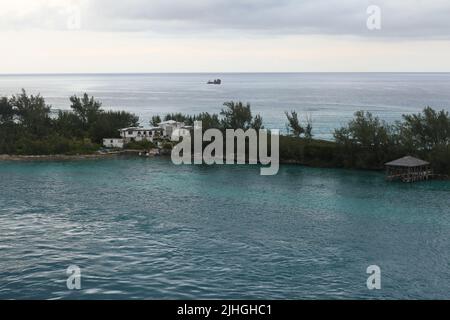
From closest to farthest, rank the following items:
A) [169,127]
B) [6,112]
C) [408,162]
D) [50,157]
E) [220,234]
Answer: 1. [220,234]
2. [408,162]
3. [50,157]
4. [6,112]
5. [169,127]

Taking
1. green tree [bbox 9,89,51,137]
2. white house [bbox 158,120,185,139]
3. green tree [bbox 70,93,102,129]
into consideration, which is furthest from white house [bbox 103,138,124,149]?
green tree [bbox 9,89,51,137]

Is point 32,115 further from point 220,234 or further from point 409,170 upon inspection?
point 409,170

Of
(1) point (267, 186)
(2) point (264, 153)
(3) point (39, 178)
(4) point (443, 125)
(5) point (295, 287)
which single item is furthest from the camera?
(2) point (264, 153)

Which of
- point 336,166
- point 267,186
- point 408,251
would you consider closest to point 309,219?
point 408,251

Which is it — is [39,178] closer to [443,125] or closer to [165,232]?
[165,232]

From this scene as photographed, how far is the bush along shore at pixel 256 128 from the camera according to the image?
1991 inches

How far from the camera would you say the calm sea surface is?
74.1 feet

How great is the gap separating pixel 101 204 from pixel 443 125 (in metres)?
32.9

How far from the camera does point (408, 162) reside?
151 ft

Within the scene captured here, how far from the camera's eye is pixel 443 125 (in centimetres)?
5041

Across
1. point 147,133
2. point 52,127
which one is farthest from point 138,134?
point 52,127

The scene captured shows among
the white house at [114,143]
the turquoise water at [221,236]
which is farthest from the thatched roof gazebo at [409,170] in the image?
the white house at [114,143]

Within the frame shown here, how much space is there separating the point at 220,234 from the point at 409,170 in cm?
2393

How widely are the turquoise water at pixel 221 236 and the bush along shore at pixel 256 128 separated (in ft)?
17.8
